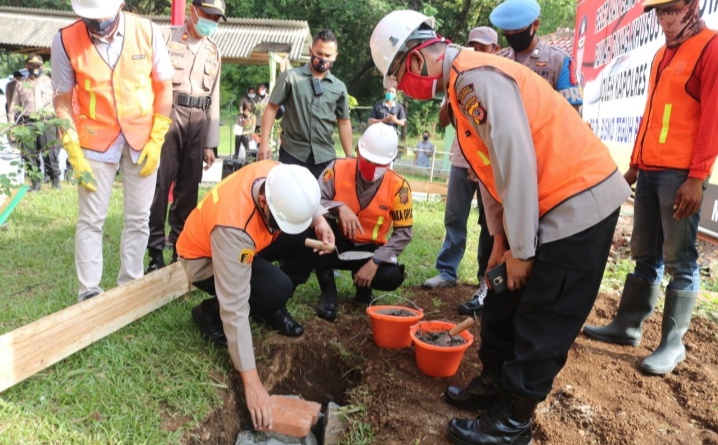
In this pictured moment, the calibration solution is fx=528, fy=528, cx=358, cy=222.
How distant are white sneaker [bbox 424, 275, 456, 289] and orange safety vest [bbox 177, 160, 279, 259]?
1923 mm

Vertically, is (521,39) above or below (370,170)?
above

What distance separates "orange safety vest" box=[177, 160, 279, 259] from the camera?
2598 millimetres

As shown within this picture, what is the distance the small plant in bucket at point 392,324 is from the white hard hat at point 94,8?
92.4 inches

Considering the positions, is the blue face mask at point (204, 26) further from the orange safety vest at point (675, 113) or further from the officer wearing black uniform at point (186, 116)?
the orange safety vest at point (675, 113)

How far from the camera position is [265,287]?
10.0ft

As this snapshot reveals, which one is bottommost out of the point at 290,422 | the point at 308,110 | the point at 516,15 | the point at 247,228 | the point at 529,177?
the point at 290,422

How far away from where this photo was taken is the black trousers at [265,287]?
3.06 m

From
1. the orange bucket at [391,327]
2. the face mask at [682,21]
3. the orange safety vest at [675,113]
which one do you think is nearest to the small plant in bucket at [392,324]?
the orange bucket at [391,327]

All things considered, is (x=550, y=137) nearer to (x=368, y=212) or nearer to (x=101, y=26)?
(x=368, y=212)

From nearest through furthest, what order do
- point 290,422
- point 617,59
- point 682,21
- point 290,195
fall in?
point 290,195
point 290,422
point 682,21
point 617,59

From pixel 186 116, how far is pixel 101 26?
1119 millimetres

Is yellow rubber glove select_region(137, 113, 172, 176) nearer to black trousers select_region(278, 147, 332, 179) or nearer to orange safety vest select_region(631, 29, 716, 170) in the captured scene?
black trousers select_region(278, 147, 332, 179)

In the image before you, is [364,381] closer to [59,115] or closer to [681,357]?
[681,357]

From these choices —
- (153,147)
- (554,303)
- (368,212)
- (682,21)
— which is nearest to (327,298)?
(368,212)
